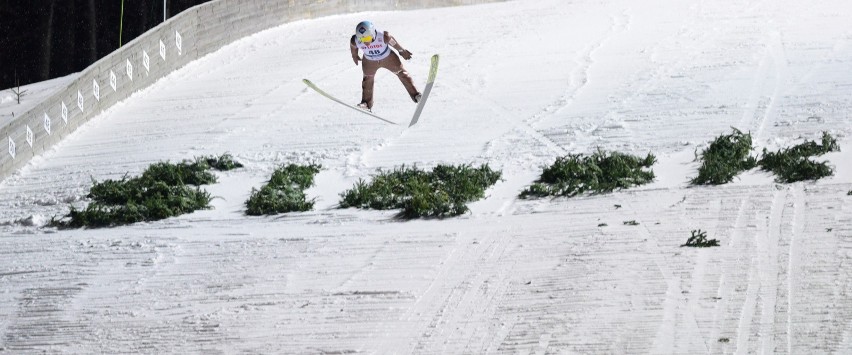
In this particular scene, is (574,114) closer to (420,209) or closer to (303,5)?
(420,209)

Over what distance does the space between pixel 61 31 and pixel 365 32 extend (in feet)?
52.9

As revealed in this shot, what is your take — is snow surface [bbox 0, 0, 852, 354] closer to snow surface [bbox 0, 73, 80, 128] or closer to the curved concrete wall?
the curved concrete wall

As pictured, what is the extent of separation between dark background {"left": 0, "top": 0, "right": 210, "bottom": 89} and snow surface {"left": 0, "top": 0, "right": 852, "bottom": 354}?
8767mm

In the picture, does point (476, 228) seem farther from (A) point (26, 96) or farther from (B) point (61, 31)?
(B) point (61, 31)

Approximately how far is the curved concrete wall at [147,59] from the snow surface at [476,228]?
30 cm

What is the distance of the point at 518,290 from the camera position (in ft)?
32.2

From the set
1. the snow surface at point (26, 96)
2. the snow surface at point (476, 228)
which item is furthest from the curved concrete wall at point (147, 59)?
the snow surface at point (26, 96)

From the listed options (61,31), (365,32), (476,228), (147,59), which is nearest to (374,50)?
(365,32)

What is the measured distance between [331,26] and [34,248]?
1247 cm

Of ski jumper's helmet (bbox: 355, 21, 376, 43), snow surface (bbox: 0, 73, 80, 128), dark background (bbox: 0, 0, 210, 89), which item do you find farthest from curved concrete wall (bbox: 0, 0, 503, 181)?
dark background (bbox: 0, 0, 210, 89)

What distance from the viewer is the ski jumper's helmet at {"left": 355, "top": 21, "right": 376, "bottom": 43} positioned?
46.1 ft

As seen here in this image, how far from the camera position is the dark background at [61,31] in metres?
27.7

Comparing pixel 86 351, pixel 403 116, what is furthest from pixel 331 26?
pixel 86 351

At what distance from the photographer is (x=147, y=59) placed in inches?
772
